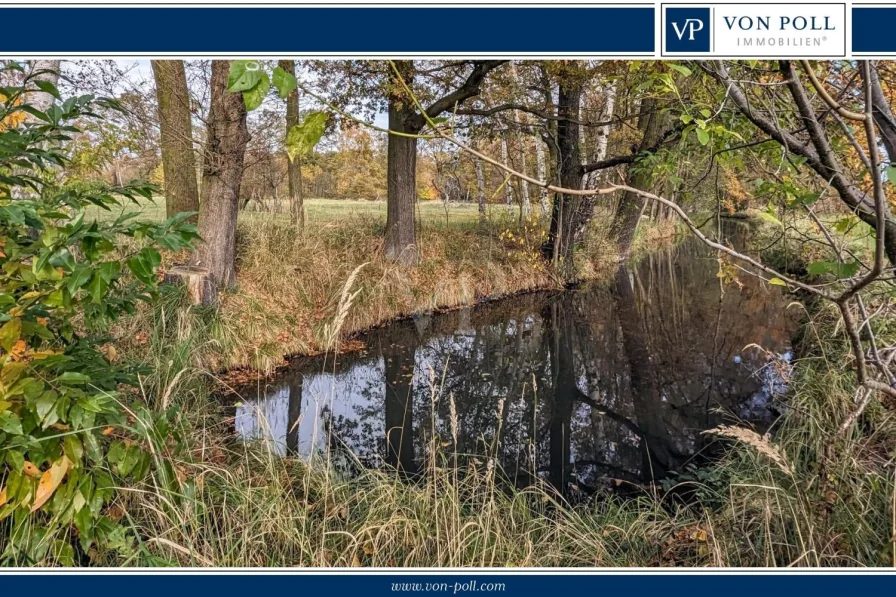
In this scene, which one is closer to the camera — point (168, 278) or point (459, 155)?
point (168, 278)

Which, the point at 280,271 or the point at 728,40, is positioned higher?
the point at 728,40

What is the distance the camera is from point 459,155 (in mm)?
9828

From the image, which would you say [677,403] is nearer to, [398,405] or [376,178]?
[398,405]

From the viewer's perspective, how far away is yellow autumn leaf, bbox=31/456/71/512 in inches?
57.5

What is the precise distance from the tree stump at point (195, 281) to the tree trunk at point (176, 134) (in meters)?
0.62

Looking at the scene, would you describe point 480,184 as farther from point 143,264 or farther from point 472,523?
point 143,264

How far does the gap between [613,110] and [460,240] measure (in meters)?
4.05

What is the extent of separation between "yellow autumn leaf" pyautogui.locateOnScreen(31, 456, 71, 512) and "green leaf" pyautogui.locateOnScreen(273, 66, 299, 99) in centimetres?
141

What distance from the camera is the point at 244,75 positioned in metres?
0.84

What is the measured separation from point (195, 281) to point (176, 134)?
1.65 metres

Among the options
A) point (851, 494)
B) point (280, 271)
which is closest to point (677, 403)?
point (851, 494)

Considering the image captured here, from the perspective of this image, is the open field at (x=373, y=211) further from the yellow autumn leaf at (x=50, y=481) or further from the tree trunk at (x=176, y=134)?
the yellow autumn leaf at (x=50, y=481)

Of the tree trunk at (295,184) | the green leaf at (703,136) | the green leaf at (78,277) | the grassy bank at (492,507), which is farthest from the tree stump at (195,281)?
the green leaf at (703,136)

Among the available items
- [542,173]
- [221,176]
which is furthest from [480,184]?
[221,176]
